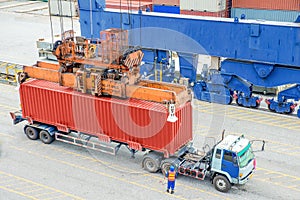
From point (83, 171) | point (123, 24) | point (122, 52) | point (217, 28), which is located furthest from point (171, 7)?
point (83, 171)

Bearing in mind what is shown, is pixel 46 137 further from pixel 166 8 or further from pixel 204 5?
pixel 166 8

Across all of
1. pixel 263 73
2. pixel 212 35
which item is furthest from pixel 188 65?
pixel 263 73

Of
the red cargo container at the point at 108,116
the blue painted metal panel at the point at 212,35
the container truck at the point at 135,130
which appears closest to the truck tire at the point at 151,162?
the container truck at the point at 135,130

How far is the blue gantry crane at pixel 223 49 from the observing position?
22.7 metres

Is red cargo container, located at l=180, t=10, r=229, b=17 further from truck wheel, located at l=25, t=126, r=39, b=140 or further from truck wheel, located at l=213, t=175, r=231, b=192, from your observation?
truck wheel, located at l=213, t=175, r=231, b=192

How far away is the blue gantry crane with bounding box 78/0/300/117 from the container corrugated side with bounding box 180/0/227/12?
4.69 meters

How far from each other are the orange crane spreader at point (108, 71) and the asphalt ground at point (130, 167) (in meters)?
2.99

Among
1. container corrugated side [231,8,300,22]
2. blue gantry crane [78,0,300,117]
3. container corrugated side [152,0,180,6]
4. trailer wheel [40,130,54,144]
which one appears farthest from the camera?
container corrugated side [152,0,180,6]

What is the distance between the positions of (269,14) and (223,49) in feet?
30.1

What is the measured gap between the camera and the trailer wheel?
19244mm

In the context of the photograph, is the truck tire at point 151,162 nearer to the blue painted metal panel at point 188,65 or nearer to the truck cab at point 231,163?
the truck cab at point 231,163

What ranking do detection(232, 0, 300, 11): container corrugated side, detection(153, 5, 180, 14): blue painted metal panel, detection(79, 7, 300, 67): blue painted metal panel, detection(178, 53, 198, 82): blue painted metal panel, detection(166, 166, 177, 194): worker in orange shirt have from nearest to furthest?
detection(166, 166, 177, 194): worker in orange shirt
detection(79, 7, 300, 67): blue painted metal panel
detection(178, 53, 198, 82): blue painted metal panel
detection(232, 0, 300, 11): container corrugated side
detection(153, 5, 180, 14): blue painted metal panel

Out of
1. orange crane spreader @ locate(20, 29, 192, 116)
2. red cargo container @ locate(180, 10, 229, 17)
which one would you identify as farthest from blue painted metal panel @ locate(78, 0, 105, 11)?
orange crane spreader @ locate(20, 29, 192, 116)

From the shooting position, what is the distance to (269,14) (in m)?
31.5
